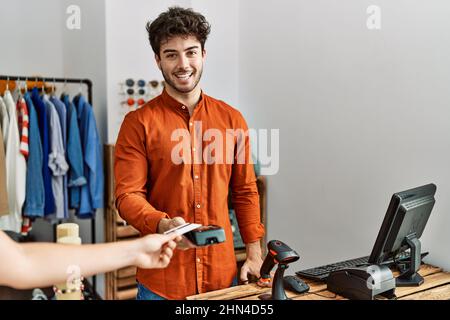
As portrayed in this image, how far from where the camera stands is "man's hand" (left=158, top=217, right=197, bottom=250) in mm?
1201

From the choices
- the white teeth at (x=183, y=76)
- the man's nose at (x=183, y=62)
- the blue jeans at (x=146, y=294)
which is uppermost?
the man's nose at (x=183, y=62)

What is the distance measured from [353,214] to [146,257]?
1.27m

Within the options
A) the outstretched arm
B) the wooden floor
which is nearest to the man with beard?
the wooden floor

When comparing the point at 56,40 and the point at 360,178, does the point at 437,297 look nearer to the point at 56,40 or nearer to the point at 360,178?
the point at 360,178

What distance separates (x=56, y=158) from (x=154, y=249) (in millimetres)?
1668

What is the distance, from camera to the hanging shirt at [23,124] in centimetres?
238

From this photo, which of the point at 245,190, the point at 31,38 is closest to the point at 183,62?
the point at 245,190

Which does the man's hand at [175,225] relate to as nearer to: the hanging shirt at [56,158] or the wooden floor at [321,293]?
the wooden floor at [321,293]

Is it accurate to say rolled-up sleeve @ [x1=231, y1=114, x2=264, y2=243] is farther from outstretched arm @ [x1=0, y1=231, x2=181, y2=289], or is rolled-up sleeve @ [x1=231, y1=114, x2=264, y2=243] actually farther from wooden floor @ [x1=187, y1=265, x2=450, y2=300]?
outstretched arm @ [x1=0, y1=231, x2=181, y2=289]

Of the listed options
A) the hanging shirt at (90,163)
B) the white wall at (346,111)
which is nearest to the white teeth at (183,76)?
the white wall at (346,111)

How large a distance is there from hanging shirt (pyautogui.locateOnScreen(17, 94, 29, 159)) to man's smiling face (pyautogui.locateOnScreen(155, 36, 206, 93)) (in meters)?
1.23

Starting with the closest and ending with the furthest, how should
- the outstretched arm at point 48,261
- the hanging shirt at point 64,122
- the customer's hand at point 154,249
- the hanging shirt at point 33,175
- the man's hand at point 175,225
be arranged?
the outstretched arm at point 48,261, the customer's hand at point 154,249, the man's hand at point 175,225, the hanging shirt at point 33,175, the hanging shirt at point 64,122

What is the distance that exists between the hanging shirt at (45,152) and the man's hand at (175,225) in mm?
1451

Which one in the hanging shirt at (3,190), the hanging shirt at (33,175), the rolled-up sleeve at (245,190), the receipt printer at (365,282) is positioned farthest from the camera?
the hanging shirt at (33,175)
